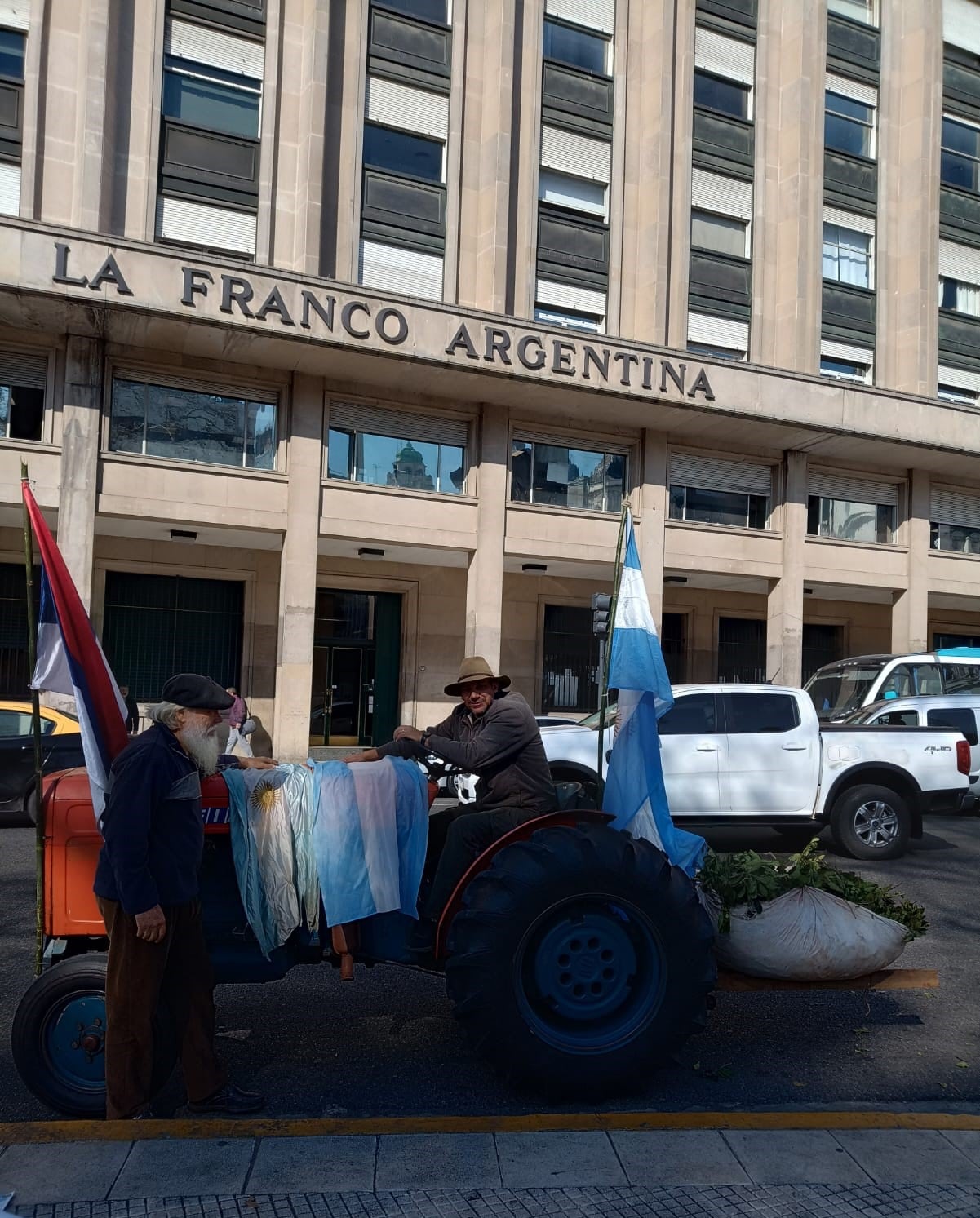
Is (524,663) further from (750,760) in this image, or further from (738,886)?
(738,886)

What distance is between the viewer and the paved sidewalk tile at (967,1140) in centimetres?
360

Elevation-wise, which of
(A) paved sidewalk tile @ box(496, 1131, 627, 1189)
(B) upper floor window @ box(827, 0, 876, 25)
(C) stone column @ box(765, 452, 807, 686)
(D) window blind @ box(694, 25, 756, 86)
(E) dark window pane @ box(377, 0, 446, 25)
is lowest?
(A) paved sidewalk tile @ box(496, 1131, 627, 1189)

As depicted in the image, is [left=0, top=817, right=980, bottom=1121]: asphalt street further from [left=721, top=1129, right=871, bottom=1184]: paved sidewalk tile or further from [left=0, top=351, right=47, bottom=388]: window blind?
[left=0, top=351, right=47, bottom=388]: window blind

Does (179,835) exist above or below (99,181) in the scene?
below

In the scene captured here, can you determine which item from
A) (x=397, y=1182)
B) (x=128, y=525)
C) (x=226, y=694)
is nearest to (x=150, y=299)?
(x=128, y=525)

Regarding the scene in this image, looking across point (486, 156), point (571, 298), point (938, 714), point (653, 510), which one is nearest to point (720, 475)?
point (653, 510)

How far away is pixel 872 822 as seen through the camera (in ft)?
34.4

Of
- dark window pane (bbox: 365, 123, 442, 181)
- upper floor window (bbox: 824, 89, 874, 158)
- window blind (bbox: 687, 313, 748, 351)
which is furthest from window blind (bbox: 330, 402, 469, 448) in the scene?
upper floor window (bbox: 824, 89, 874, 158)

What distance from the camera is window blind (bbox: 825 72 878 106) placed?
2554 cm

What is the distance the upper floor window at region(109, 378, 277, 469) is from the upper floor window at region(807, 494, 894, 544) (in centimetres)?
1325

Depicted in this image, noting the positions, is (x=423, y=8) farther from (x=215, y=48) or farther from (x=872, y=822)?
(x=872, y=822)

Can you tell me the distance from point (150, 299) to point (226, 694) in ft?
48.8

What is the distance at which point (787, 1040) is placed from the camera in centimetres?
510

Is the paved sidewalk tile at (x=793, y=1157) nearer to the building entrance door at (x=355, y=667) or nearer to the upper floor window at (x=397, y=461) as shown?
the upper floor window at (x=397, y=461)
